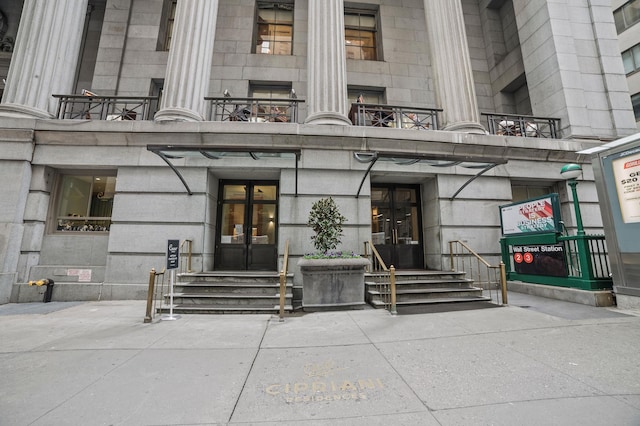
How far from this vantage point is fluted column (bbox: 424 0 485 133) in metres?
11.2

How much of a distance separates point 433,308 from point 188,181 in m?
9.03

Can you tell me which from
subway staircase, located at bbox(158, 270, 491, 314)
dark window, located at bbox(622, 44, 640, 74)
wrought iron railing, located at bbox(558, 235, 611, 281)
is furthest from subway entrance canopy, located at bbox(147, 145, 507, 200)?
dark window, located at bbox(622, 44, 640, 74)

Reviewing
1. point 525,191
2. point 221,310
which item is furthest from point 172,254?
point 525,191

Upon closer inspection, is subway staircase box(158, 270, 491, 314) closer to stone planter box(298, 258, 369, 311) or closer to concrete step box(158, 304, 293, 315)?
concrete step box(158, 304, 293, 315)

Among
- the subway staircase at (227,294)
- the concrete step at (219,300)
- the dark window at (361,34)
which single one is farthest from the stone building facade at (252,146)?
the dark window at (361,34)

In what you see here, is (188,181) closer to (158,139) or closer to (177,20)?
(158,139)

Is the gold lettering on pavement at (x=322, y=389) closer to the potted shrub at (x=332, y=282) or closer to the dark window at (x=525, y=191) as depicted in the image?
the potted shrub at (x=332, y=282)

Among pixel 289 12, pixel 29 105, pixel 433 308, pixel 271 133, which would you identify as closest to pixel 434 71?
pixel 271 133

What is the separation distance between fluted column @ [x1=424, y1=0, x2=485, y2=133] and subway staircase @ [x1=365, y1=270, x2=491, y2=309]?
6.15 metres

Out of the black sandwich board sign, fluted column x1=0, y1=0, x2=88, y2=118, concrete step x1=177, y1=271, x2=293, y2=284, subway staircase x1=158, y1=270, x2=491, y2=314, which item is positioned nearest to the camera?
the black sandwich board sign

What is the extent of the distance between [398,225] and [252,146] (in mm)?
6808

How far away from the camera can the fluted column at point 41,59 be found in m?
9.95

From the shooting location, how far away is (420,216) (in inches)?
464

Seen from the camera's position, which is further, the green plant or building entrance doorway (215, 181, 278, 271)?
building entrance doorway (215, 181, 278, 271)
